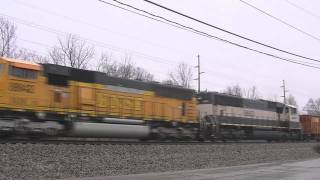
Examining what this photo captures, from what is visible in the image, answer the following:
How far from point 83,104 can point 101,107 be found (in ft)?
3.75

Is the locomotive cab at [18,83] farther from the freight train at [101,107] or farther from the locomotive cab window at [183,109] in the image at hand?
the locomotive cab window at [183,109]

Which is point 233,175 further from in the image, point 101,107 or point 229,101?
point 229,101

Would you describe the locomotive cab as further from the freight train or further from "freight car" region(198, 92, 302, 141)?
"freight car" region(198, 92, 302, 141)

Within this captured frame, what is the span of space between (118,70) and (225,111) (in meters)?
36.3

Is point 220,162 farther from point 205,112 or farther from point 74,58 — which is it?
point 74,58

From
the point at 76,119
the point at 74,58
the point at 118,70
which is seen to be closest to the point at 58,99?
the point at 76,119

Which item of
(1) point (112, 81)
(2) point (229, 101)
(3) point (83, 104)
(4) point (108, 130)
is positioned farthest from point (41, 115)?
(2) point (229, 101)

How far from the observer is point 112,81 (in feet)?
76.7

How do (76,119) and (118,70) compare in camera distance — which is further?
(118,70)

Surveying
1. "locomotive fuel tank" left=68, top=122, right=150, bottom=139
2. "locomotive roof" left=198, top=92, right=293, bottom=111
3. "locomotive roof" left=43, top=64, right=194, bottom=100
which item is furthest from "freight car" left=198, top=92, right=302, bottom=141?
"locomotive fuel tank" left=68, top=122, right=150, bottom=139

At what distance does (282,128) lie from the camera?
40250mm

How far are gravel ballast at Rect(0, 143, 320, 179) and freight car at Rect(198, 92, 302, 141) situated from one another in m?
7.05

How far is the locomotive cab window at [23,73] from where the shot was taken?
18.8 meters

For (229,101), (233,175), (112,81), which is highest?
(112,81)
